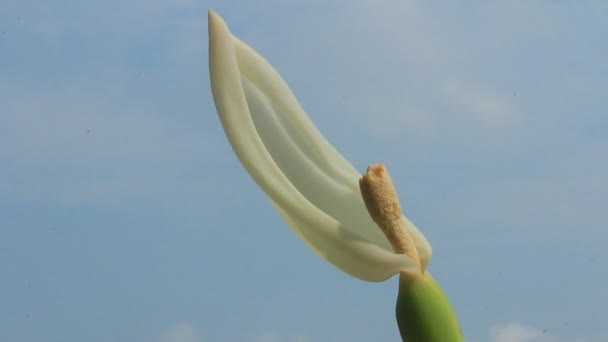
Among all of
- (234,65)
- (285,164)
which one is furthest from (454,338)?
(234,65)

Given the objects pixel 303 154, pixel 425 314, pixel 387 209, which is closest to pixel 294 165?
pixel 303 154

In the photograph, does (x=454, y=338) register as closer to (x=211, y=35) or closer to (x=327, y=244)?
(x=327, y=244)

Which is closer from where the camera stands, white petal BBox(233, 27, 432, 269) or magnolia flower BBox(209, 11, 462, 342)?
magnolia flower BBox(209, 11, 462, 342)

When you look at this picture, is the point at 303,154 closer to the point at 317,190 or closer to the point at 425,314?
the point at 317,190

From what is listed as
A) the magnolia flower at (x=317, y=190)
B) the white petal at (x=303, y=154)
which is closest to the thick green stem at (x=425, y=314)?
the magnolia flower at (x=317, y=190)

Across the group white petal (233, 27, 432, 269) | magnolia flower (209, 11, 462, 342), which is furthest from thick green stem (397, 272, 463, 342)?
white petal (233, 27, 432, 269)

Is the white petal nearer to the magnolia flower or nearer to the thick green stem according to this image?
the magnolia flower

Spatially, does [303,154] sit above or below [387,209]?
above
